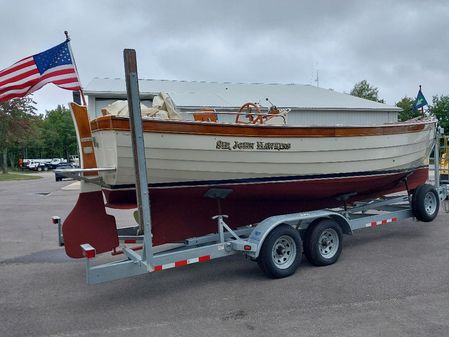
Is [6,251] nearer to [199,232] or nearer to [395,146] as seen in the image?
[199,232]

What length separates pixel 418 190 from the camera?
782 centimetres

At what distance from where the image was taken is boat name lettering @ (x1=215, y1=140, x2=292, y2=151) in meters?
5.66

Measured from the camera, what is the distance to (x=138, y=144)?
4.69m

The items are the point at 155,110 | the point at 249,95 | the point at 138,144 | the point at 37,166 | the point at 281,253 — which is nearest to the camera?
the point at 138,144

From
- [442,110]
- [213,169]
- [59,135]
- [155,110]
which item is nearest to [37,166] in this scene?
[59,135]

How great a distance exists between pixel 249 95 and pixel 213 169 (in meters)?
21.9

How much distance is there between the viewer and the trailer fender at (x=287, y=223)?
546cm

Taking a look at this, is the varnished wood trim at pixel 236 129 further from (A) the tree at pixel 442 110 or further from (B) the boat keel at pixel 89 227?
(A) the tree at pixel 442 110

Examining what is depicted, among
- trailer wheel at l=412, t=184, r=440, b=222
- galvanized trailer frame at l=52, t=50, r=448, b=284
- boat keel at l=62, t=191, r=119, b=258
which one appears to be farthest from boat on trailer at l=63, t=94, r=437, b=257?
trailer wheel at l=412, t=184, r=440, b=222

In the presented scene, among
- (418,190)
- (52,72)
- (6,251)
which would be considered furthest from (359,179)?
(6,251)

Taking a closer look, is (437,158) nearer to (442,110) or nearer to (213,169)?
(213,169)

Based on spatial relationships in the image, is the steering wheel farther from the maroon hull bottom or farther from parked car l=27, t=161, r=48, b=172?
parked car l=27, t=161, r=48, b=172

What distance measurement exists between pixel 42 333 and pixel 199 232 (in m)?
2.51

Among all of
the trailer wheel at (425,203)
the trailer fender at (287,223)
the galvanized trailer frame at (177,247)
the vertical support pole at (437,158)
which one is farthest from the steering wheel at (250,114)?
the vertical support pole at (437,158)
